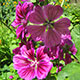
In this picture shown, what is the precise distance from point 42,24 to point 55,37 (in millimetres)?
61

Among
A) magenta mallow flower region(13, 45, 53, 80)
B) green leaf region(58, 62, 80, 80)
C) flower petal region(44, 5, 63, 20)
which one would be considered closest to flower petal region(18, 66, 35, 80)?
magenta mallow flower region(13, 45, 53, 80)

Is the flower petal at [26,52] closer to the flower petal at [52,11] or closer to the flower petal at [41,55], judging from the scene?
the flower petal at [41,55]

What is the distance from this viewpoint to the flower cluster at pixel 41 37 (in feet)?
1.43

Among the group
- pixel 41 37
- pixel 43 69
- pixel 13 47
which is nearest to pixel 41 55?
pixel 43 69

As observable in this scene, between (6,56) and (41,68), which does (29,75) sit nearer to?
(41,68)

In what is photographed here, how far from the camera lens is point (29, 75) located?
0.56 metres

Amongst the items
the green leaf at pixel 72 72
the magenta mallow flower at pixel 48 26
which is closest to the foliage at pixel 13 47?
the green leaf at pixel 72 72

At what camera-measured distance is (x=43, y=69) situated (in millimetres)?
562

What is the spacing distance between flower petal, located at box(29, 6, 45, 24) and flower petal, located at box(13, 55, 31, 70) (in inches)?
8.8

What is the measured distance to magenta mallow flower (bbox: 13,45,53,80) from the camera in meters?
0.56

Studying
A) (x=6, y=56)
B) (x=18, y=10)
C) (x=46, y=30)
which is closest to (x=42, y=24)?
(x=46, y=30)

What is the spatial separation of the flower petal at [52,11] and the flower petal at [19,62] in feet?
0.81

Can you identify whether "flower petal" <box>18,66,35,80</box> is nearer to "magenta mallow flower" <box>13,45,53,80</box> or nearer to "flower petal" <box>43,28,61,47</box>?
"magenta mallow flower" <box>13,45,53,80</box>

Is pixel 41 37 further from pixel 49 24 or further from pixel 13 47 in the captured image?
pixel 13 47
